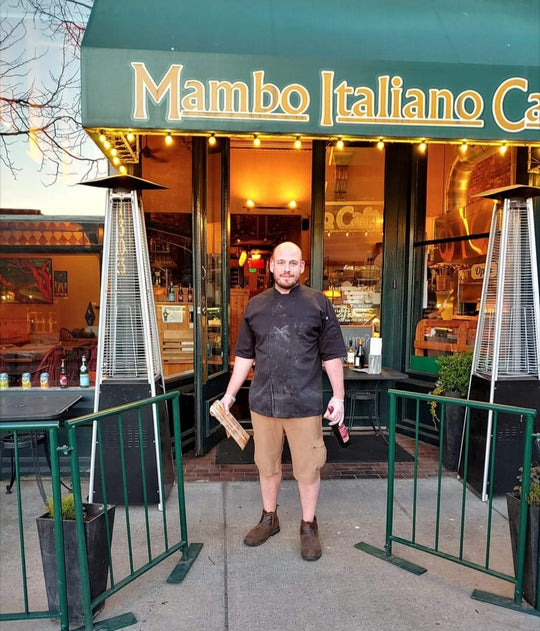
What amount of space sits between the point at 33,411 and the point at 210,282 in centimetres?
225

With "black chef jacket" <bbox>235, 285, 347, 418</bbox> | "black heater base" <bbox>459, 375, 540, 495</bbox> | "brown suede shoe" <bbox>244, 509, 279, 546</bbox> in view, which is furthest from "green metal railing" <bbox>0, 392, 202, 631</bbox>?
"black heater base" <bbox>459, 375, 540, 495</bbox>

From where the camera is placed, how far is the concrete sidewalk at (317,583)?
96.1 inches

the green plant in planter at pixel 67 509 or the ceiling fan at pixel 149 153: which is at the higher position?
the ceiling fan at pixel 149 153

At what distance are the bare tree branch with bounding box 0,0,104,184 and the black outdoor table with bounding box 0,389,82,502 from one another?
2301 mm

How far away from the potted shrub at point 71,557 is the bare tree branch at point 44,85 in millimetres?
3636

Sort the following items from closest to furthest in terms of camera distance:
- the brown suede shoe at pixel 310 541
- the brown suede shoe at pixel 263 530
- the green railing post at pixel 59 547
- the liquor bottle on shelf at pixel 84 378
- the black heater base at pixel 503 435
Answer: the green railing post at pixel 59 547, the brown suede shoe at pixel 310 541, the brown suede shoe at pixel 263 530, the black heater base at pixel 503 435, the liquor bottle on shelf at pixel 84 378

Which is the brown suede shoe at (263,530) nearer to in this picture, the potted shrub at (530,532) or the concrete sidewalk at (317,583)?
the concrete sidewalk at (317,583)

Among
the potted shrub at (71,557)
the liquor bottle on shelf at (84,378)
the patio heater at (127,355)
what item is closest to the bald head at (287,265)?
the patio heater at (127,355)

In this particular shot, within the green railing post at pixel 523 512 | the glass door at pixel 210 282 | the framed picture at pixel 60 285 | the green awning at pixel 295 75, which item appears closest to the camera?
the green railing post at pixel 523 512

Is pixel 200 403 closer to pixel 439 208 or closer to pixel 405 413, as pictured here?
pixel 405 413

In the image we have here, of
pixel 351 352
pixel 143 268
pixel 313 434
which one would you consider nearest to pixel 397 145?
pixel 351 352

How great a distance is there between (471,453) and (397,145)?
3877mm

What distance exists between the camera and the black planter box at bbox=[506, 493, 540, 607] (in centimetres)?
245

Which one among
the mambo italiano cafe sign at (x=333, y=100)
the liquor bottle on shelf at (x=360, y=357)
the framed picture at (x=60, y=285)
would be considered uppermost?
the mambo italiano cafe sign at (x=333, y=100)
